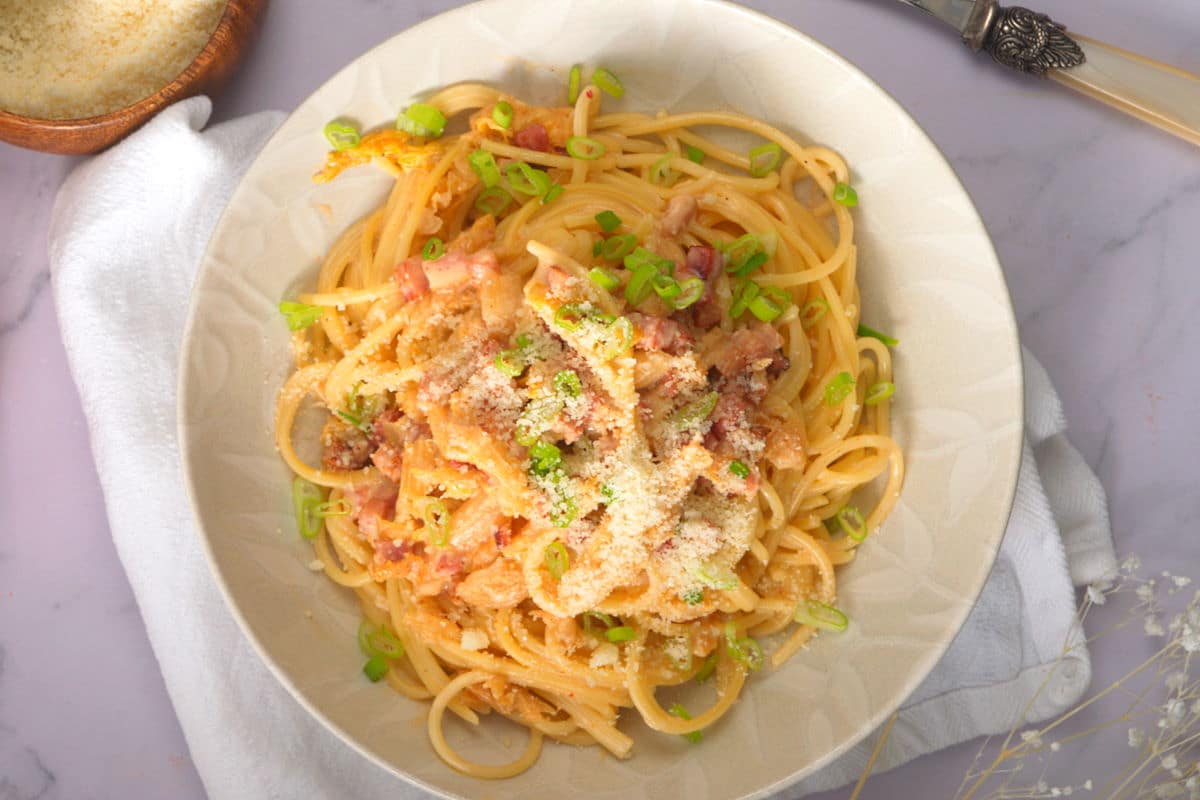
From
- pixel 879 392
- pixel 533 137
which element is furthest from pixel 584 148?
pixel 879 392

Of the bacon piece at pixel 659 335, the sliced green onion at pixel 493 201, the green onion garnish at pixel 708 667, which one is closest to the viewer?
the bacon piece at pixel 659 335

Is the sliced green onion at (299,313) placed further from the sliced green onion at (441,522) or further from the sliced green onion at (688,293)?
the sliced green onion at (688,293)

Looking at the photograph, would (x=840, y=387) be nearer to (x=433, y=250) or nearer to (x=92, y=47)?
(x=433, y=250)

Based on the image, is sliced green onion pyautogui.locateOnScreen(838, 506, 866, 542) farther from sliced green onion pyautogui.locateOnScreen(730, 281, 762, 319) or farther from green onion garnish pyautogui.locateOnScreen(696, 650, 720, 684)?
sliced green onion pyautogui.locateOnScreen(730, 281, 762, 319)

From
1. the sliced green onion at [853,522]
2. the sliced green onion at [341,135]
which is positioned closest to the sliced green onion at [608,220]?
the sliced green onion at [341,135]

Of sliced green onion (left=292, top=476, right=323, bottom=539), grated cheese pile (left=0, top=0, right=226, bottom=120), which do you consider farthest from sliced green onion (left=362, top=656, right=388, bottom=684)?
grated cheese pile (left=0, top=0, right=226, bottom=120)

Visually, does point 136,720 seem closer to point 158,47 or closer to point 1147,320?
point 158,47
